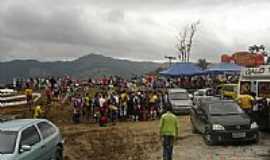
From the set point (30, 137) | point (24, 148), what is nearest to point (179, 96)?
point (30, 137)

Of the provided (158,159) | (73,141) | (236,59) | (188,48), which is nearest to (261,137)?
(158,159)

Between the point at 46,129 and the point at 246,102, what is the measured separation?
33.9 feet

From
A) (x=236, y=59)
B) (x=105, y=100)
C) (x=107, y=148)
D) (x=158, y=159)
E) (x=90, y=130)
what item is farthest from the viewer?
(x=236, y=59)

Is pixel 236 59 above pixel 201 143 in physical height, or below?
above

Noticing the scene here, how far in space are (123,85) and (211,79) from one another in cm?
785

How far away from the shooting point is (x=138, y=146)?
62.6 feet

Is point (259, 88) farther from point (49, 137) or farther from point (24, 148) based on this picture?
point (24, 148)

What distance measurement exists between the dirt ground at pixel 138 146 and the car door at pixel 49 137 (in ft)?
9.60

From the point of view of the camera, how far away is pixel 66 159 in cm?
1678

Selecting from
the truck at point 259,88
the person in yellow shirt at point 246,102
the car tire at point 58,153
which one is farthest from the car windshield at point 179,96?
the car tire at point 58,153

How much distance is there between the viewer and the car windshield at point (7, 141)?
1156cm

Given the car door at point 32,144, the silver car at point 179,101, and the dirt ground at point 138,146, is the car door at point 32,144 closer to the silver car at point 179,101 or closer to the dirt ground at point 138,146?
the dirt ground at point 138,146

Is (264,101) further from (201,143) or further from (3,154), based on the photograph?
(3,154)

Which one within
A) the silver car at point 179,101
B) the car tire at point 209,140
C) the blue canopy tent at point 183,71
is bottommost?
the car tire at point 209,140
